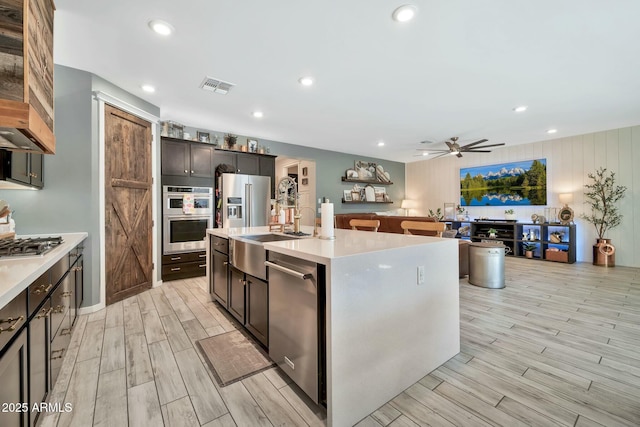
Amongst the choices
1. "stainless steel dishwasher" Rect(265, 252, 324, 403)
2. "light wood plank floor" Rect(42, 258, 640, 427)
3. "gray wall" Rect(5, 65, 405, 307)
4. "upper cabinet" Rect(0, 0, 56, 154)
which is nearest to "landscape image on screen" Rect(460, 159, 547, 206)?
"light wood plank floor" Rect(42, 258, 640, 427)

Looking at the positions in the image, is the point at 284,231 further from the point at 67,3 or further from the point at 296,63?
the point at 67,3

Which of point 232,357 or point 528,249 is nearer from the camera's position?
point 232,357

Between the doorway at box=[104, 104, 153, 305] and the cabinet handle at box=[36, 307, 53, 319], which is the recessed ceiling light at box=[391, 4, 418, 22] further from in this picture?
the doorway at box=[104, 104, 153, 305]

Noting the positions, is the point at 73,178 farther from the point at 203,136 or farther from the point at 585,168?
the point at 585,168

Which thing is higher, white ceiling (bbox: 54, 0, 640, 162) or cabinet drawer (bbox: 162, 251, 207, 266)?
white ceiling (bbox: 54, 0, 640, 162)

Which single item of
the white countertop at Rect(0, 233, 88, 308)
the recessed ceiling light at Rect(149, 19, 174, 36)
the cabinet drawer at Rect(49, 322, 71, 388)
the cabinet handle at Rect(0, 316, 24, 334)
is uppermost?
the recessed ceiling light at Rect(149, 19, 174, 36)

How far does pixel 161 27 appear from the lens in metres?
2.14

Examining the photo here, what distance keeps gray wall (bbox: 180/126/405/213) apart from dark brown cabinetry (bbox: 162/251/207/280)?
2.35 meters

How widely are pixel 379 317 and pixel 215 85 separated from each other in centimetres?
317

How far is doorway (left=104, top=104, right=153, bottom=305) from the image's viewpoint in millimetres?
3098

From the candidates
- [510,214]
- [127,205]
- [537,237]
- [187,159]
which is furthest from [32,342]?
[510,214]

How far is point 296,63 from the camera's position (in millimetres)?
2699

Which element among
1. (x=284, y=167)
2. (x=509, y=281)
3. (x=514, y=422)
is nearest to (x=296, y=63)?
(x=514, y=422)

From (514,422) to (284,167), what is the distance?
7755 millimetres
